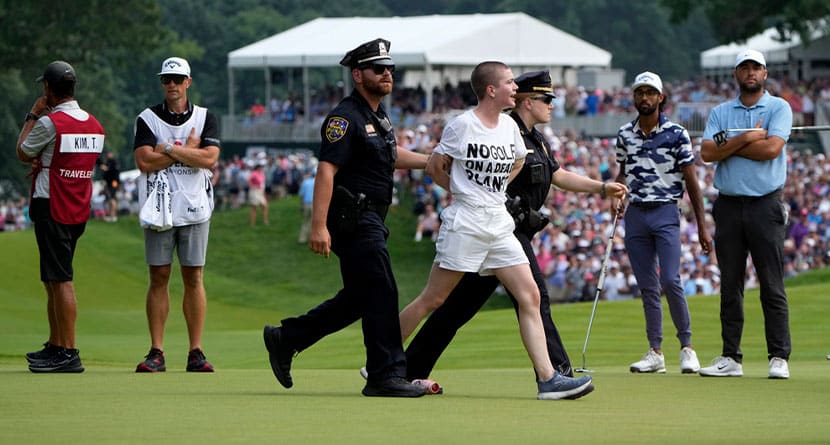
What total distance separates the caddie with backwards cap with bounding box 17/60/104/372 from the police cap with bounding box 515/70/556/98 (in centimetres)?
282

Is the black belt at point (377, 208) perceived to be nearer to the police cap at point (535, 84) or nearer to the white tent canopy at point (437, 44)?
the police cap at point (535, 84)

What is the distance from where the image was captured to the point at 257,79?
100 metres

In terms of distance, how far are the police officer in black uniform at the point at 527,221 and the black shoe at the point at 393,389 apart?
15.4 inches

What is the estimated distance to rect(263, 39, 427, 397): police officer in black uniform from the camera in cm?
900

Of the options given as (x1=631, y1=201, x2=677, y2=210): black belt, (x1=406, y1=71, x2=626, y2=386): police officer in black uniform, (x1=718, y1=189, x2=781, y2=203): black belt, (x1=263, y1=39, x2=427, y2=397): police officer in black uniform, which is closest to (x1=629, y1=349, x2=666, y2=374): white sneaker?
(x1=631, y1=201, x2=677, y2=210): black belt

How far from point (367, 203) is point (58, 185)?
2.68 m

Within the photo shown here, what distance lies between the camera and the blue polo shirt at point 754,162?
10.7 metres

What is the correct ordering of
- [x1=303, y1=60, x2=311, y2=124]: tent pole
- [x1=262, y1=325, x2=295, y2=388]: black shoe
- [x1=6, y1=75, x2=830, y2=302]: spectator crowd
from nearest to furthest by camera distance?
[x1=262, y1=325, x2=295, y2=388]: black shoe → [x1=6, y1=75, x2=830, y2=302]: spectator crowd → [x1=303, y1=60, x2=311, y2=124]: tent pole

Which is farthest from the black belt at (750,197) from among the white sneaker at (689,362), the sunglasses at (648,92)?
the white sneaker at (689,362)

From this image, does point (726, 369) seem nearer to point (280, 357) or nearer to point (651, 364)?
point (651, 364)

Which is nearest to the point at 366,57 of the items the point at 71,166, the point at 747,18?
the point at 71,166

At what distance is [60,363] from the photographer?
10.8 metres

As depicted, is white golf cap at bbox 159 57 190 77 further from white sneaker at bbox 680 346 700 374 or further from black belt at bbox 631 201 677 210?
white sneaker at bbox 680 346 700 374

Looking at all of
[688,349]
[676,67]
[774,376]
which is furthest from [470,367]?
[676,67]
